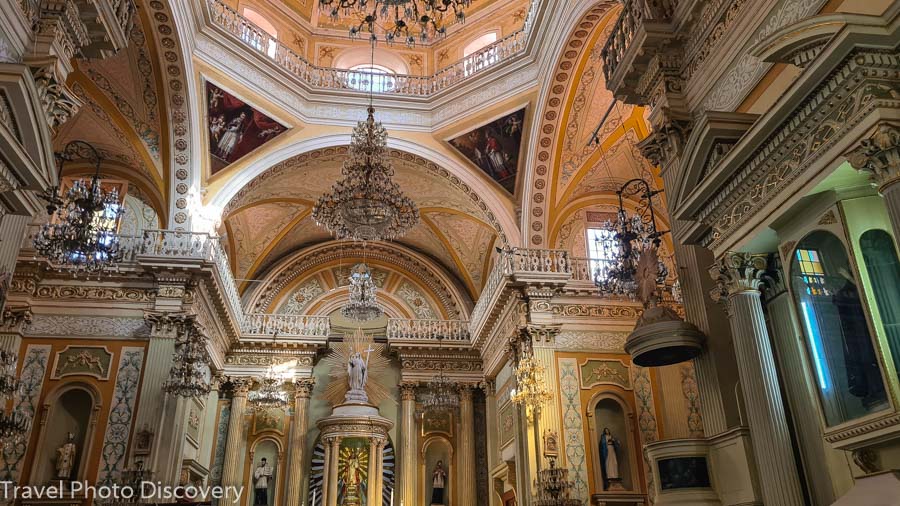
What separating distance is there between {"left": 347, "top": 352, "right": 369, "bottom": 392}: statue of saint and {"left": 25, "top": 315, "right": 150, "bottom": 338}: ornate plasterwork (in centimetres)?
591

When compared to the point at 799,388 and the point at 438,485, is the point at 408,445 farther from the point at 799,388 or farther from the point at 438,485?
the point at 799,388

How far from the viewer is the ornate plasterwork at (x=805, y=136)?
3.97 metres

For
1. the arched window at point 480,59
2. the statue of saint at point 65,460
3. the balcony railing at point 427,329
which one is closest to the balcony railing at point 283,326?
the balcony railing at point 427,329

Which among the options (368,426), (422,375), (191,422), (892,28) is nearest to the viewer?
(892,28)

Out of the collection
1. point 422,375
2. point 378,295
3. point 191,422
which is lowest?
point 191,422

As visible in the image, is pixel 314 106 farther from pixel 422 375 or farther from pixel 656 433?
pixel 656 433

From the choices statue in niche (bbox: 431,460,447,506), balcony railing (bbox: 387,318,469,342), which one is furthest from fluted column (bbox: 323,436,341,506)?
balcony railing (bbox: 387,318,469,342)

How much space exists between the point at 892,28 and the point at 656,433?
9.78m

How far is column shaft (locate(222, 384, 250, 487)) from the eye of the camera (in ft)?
51.2

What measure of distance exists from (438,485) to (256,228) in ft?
25.9

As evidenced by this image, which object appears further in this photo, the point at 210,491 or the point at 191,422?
the point at 210,491

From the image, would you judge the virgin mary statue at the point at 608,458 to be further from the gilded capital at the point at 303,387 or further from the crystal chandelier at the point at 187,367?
the gilded capital at the point at 303,387

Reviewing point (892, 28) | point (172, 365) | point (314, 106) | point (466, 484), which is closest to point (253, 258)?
point (314, 106)

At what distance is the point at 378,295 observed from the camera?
19094 millimetres
